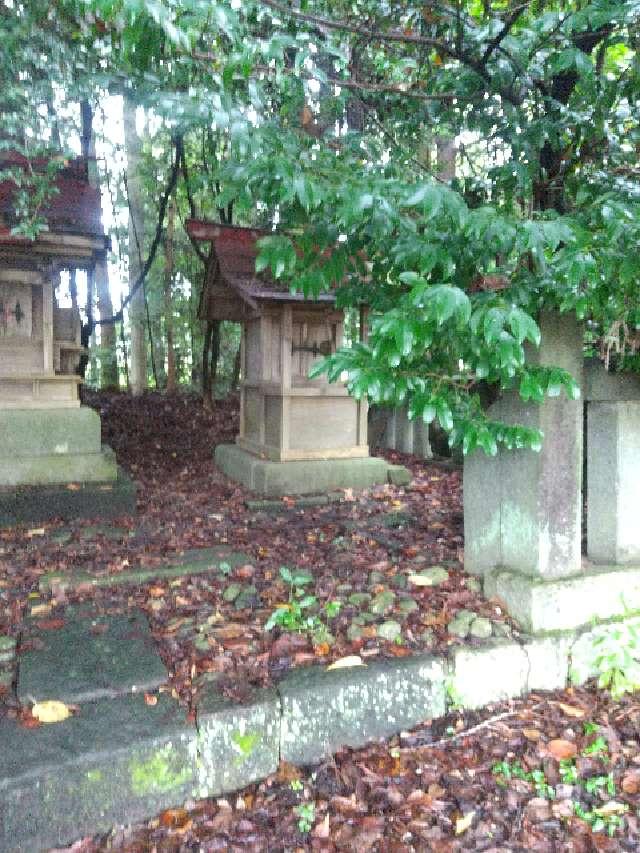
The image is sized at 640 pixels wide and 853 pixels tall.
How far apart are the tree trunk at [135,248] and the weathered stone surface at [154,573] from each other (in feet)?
29.9

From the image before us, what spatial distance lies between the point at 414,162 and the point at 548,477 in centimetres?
205

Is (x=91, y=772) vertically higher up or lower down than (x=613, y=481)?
lower down

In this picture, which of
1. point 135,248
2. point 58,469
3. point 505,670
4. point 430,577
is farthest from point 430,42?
point 135,248

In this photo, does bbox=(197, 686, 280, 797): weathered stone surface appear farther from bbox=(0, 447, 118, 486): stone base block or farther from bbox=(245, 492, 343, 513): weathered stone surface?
bbox=(0, 447, 118, 486): stone base block

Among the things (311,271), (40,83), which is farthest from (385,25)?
(40,83)

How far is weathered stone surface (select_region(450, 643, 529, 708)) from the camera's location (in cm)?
272

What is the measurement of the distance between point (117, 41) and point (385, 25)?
1.51 metres

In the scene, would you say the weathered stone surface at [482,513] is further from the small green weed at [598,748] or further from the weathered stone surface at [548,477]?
the small green weed at [598,748]

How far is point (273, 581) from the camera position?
11.5ft

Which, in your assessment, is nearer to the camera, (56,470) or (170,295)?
(56,470)

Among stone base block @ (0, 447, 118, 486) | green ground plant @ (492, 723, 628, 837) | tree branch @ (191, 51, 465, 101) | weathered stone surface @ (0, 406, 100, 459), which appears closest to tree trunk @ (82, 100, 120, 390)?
weathered stone surface @ (0, 406, 100, 459)

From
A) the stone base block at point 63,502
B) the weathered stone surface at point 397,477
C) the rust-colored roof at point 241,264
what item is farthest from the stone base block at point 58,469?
the weathered stone surface at point 397,477

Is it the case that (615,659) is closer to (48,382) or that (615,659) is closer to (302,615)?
(302,615)

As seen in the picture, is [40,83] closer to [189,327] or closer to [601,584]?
[601,584]
